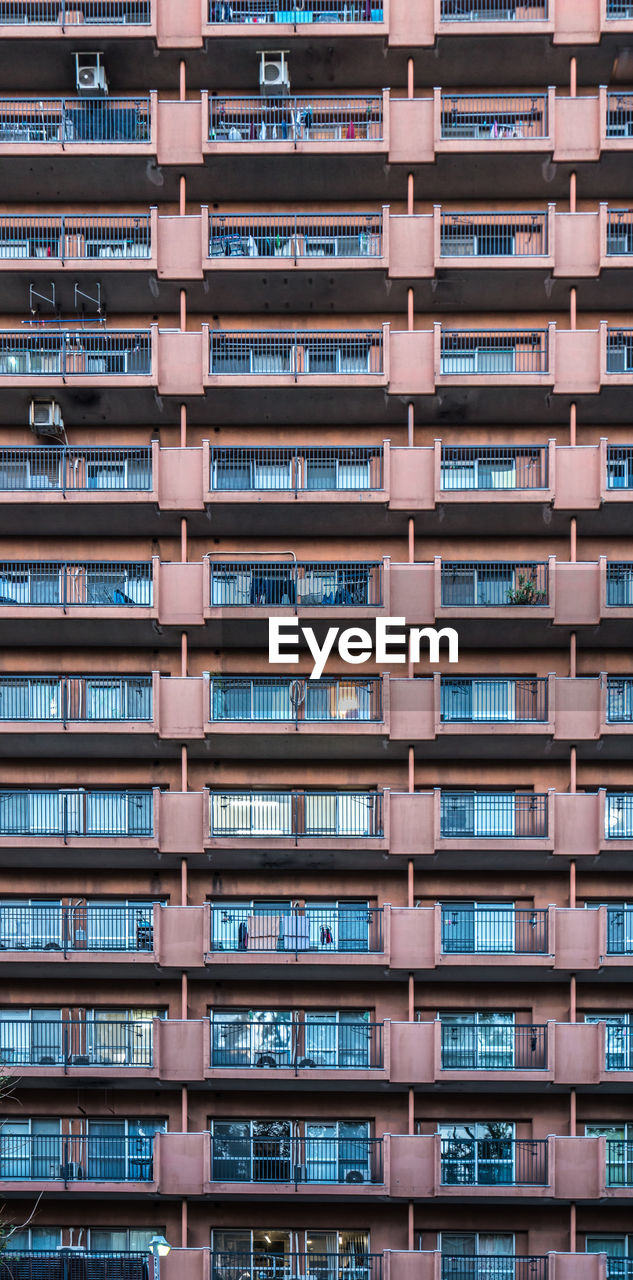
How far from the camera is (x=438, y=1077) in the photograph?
2338 centimetres

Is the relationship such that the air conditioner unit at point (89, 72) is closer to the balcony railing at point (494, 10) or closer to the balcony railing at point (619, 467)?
the balcony railing at point (494, 10)

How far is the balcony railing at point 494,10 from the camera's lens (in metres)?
25.5

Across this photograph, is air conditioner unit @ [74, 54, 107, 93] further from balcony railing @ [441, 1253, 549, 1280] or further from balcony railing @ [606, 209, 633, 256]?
balcony railing @ [441, 1253, 549, 1280]

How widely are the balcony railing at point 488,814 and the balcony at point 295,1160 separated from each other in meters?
6.87

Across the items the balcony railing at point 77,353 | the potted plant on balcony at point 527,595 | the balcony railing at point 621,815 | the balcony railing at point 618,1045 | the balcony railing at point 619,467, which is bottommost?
the balcony railing at point 618,1045

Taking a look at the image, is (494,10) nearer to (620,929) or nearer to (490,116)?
(490,116)

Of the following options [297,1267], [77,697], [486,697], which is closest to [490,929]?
[486,697]

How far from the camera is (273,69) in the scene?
2597cm

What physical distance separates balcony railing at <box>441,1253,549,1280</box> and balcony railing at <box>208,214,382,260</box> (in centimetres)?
2218

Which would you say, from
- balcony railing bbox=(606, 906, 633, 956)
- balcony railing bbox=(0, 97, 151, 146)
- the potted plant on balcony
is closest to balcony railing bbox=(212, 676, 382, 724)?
the potted plant on balcony

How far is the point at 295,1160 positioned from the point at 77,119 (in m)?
24.3

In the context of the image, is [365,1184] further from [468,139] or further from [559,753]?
[468,139]

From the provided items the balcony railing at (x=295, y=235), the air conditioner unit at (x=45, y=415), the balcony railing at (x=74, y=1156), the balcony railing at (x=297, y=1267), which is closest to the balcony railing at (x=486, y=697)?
the balcony railing at (x=295, y=235)

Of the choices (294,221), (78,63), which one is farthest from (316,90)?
(78,63)
